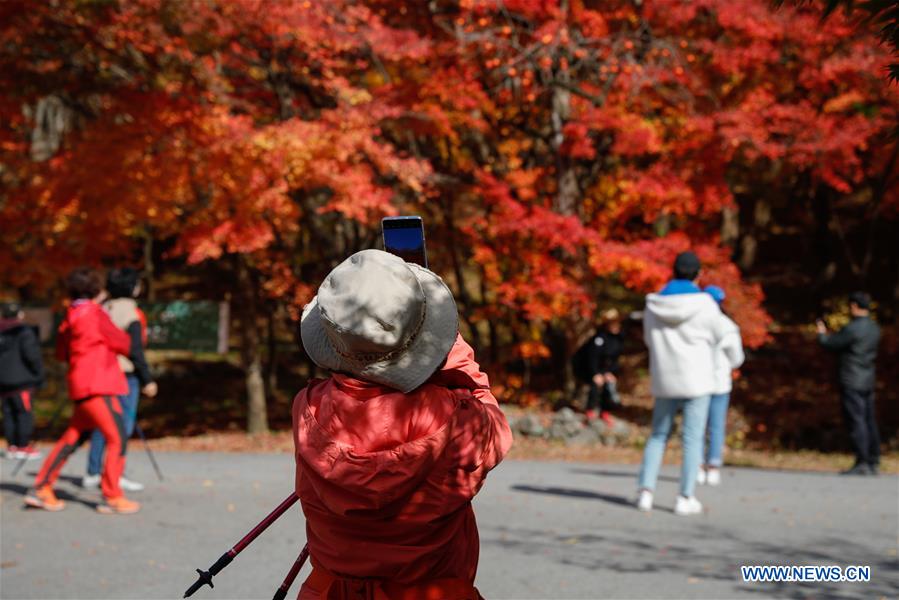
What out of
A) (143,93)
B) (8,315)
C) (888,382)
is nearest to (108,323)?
(8,315)

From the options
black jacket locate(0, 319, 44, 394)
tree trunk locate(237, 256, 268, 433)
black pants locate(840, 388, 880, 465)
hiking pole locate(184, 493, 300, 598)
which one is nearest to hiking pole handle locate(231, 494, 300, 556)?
hiking pole locate(184, 493, 300, 598)

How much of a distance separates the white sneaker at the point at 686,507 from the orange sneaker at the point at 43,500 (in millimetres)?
4486

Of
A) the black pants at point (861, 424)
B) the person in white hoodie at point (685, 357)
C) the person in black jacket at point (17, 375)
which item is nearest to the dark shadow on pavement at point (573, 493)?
the person in white hoodie at point (685, 357)

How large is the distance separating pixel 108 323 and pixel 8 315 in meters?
4.40

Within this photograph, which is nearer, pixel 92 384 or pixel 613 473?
pixel 92 384

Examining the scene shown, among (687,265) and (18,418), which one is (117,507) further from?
(687,265)

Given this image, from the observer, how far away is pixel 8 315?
10.5 meters

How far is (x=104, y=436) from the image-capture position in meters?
6.79

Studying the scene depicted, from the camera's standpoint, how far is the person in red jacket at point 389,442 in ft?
7.61

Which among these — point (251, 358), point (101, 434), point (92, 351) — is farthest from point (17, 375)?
point (251, 358)

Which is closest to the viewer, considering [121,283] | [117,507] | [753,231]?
[117,507]

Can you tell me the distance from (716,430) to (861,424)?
2048 mm

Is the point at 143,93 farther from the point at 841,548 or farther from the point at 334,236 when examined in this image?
the point at 841,548

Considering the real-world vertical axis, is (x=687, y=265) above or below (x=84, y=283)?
above
